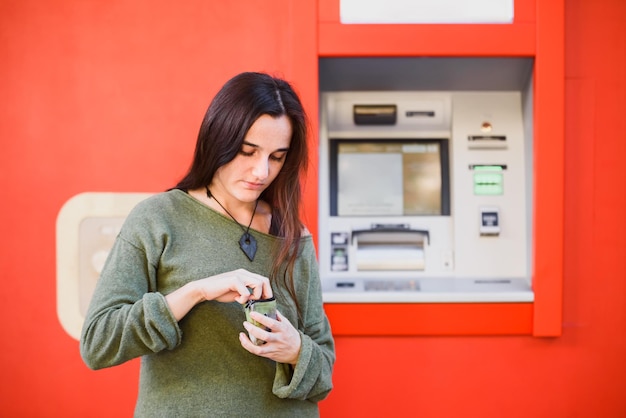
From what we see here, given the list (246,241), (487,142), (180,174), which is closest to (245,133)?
(246,241)

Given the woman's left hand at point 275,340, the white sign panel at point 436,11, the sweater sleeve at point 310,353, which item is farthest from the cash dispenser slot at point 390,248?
the woman's left hand at point 275,340

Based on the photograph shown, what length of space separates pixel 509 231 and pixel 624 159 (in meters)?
0.53

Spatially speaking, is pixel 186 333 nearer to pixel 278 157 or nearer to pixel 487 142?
pixel 278 157

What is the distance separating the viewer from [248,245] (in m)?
1.24

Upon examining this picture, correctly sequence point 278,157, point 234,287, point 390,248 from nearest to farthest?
A: point 234,287 → point 278,157 → point 390,248

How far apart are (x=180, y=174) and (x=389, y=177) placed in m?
0.89

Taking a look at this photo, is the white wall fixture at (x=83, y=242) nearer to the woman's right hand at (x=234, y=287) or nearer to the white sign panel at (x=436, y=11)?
the white sign panel at (x=436, y=11)

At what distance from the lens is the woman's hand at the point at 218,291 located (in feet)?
3.39

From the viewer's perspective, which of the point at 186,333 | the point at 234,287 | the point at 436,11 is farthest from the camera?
the point at 436,11

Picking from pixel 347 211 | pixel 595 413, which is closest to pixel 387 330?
pixel 347 211

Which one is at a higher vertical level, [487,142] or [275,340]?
[487,142]

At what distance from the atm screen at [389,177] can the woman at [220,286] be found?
3.71 ft

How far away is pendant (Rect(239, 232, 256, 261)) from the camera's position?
1.23m

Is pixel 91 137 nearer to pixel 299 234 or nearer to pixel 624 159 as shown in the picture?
pixel 299 234
